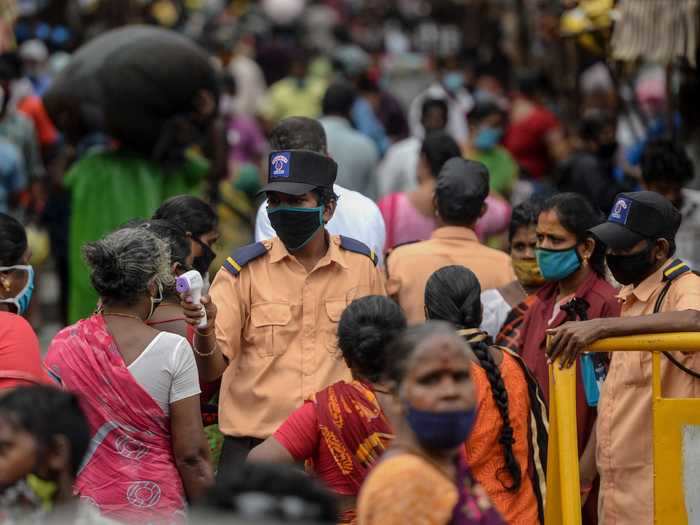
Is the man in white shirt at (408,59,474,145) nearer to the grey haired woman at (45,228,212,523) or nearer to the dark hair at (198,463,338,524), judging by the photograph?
the grey haired woman at (45,228,212,523)

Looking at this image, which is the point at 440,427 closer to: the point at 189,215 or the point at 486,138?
the point at 189,215

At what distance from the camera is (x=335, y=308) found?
5609mm

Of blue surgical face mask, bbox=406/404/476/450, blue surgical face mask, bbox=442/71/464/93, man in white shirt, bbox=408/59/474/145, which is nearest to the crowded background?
blue surgical face mask, bbox=406/404/476/450

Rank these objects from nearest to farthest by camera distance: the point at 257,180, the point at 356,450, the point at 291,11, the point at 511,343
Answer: the point at 356,450, the point at 511,343, the point at 257,180, the point at 291,11

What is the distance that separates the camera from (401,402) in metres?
3.75

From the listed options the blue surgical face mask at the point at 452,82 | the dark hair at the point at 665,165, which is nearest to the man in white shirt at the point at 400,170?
the dark hair at the point at 665,165

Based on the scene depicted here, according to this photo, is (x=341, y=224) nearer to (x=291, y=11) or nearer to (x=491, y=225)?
(x=491, y=225)

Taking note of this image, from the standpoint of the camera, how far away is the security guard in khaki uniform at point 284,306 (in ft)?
18.1

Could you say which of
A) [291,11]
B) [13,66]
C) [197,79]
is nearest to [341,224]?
[197,79]

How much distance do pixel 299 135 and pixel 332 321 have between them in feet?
4.02

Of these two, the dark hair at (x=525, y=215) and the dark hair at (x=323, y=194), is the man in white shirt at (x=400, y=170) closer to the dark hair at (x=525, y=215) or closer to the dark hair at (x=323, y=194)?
the dark hair at (x=525, y=215)

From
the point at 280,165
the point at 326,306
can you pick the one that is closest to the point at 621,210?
the point at 326,306

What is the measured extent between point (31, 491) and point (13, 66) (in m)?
8.84

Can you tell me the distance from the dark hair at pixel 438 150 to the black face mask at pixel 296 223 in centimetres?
238
